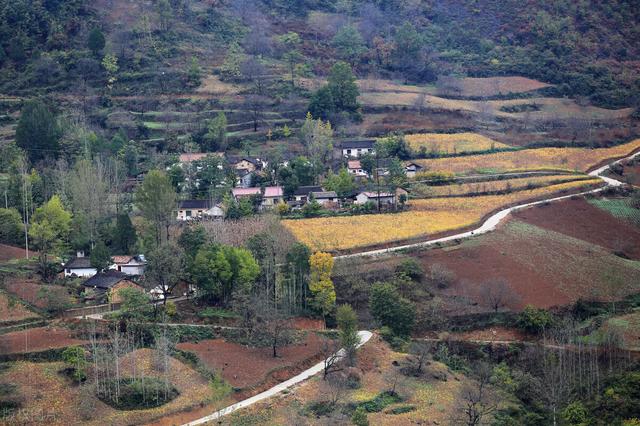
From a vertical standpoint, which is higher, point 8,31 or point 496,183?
point 8,31

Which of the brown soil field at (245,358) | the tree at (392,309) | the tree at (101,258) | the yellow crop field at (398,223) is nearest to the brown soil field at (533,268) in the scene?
the yellow crop field at (398,223)

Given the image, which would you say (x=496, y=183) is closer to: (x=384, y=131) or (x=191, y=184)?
(x=384, y=131)

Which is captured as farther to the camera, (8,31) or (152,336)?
(8,31)

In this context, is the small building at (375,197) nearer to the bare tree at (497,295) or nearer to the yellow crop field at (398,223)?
the yellow crop field at (398,223)

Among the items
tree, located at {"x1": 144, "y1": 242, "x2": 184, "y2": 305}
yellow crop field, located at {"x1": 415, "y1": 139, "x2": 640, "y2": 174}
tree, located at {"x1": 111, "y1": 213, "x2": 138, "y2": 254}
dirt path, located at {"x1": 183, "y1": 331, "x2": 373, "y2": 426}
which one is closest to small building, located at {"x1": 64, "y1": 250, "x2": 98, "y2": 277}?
tree, located at {"x1": 111, "y1": 213, "x2": 138, "y2": 254}

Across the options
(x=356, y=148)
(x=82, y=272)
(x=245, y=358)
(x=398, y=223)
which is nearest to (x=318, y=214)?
(x=398, y=223)

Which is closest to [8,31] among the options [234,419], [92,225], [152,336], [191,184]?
[191,184]
